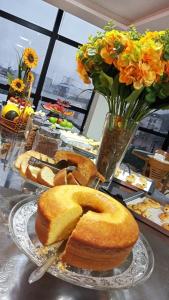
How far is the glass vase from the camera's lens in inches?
36.2

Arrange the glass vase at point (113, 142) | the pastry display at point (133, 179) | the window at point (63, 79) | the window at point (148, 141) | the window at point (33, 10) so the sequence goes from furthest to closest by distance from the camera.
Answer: the window at point (148, 141) < the window at point (63, 79) < the window at point (33, 10) < the pastry display at point (133, 179) < the glass vase at point (113, 142)

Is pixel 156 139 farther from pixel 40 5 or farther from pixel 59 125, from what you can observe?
pixel 59 125

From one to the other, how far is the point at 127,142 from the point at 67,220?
53 cm

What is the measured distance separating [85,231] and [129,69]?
50 centimetres

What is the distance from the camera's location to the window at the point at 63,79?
16.1ft

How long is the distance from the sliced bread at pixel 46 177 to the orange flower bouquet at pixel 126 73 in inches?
10.5

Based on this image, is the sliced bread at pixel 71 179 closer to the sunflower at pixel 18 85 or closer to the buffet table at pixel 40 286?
the buffet table at pixel 40 286

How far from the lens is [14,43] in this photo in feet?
15.4

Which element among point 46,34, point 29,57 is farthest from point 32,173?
point 46,34

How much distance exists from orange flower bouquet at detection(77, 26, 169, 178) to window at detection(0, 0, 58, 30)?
398cm

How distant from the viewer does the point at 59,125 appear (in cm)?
182

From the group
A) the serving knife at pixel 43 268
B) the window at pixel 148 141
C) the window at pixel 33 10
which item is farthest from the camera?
the window at pixel 148 141

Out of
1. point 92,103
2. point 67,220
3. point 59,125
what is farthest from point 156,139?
point 67,220

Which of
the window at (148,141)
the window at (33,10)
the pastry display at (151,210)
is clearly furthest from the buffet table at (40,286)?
the window at (148,141)
